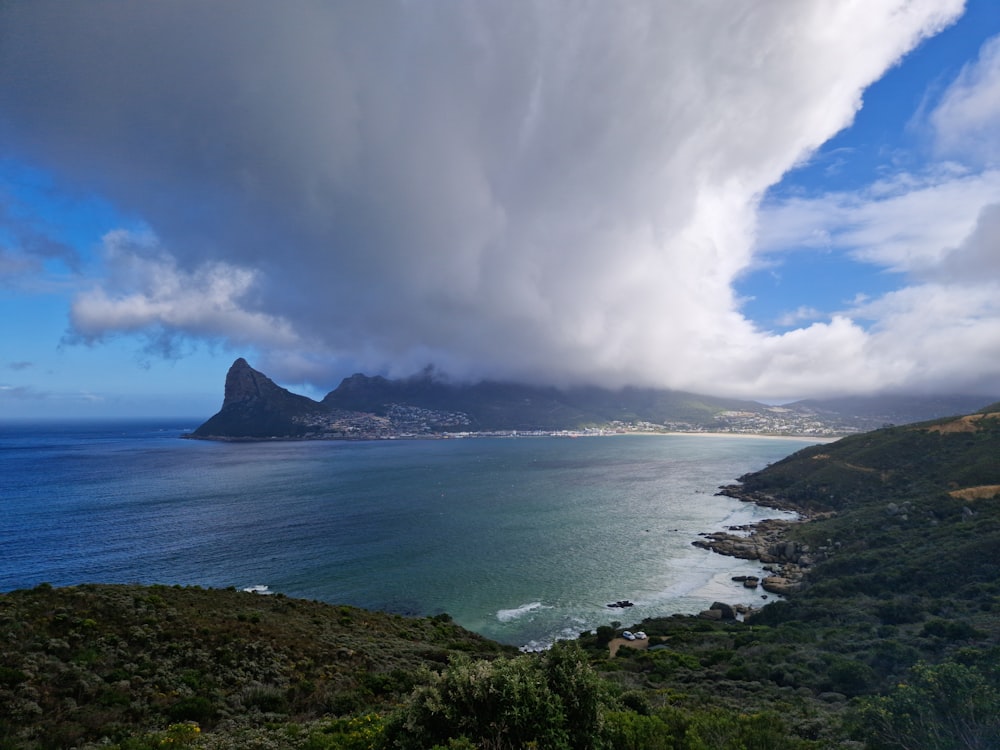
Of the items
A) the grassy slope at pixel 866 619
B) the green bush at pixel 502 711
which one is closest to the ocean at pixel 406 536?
the grassy slope at pixel 866 619

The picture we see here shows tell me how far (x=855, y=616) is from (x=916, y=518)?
2837 centimetres

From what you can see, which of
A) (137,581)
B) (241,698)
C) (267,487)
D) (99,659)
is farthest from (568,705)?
(267,487)

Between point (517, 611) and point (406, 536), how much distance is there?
26222 millimetres

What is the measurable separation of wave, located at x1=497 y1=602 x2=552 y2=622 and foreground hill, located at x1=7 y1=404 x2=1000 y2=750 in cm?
721

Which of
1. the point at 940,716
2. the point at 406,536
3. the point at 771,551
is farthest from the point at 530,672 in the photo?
the point at 771,551

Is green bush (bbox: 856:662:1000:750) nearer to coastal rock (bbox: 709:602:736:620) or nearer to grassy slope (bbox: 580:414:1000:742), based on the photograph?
grassy slope (bbox: 580:414:1000:742)

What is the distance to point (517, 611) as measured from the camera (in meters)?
39.6

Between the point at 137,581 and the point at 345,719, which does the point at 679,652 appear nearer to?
the point at 345,719

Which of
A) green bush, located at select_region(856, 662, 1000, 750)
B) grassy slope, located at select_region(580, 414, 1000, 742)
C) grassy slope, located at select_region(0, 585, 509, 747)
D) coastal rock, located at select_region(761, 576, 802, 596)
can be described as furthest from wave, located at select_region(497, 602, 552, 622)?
green bush, located at select_region(856, 662, 1000, 750)

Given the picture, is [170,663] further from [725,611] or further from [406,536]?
[406,536]

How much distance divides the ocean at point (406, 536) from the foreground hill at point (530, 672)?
7698 mm

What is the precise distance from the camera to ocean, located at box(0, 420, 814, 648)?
140ft

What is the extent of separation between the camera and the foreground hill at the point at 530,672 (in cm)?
1052

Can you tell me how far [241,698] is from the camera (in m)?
15.8
